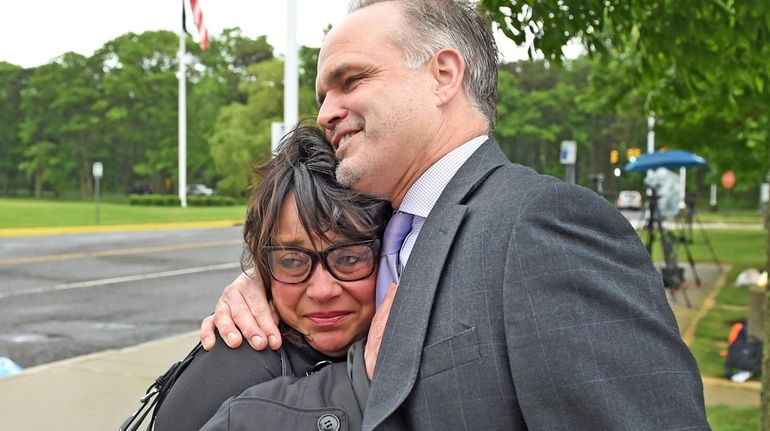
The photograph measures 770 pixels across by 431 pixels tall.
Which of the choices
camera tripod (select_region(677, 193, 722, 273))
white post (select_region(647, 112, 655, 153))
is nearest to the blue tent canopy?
white post (select_region(647, 112, 655, 153))

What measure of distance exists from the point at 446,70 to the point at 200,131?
5821 cm

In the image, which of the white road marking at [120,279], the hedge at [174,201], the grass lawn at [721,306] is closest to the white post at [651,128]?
the grass lawn at [721,306]

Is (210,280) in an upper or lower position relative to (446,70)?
lower

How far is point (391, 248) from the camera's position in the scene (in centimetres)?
188

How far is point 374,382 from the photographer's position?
1557 millimetres

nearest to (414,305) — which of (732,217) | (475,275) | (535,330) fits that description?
(475,275)

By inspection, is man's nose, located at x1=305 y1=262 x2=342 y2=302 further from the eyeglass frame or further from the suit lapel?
the suit lapel

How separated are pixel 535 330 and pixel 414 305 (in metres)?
0.27

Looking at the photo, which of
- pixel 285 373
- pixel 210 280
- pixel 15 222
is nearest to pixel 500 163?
pixel 285 373

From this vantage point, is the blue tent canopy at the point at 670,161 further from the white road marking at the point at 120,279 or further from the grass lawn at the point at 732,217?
the grass lawn at the point at 732,217

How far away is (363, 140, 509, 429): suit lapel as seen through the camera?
1.50m

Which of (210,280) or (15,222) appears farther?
(15,222)

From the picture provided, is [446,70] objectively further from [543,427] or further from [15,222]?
[15,222]

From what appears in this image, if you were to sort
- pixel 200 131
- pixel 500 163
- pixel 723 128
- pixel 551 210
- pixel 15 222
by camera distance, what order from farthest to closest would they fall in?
1. pixel 200 131
2. pixel 15 222
3. pixel 723 128
4. pixel 500 163
5. pixel 551 210
